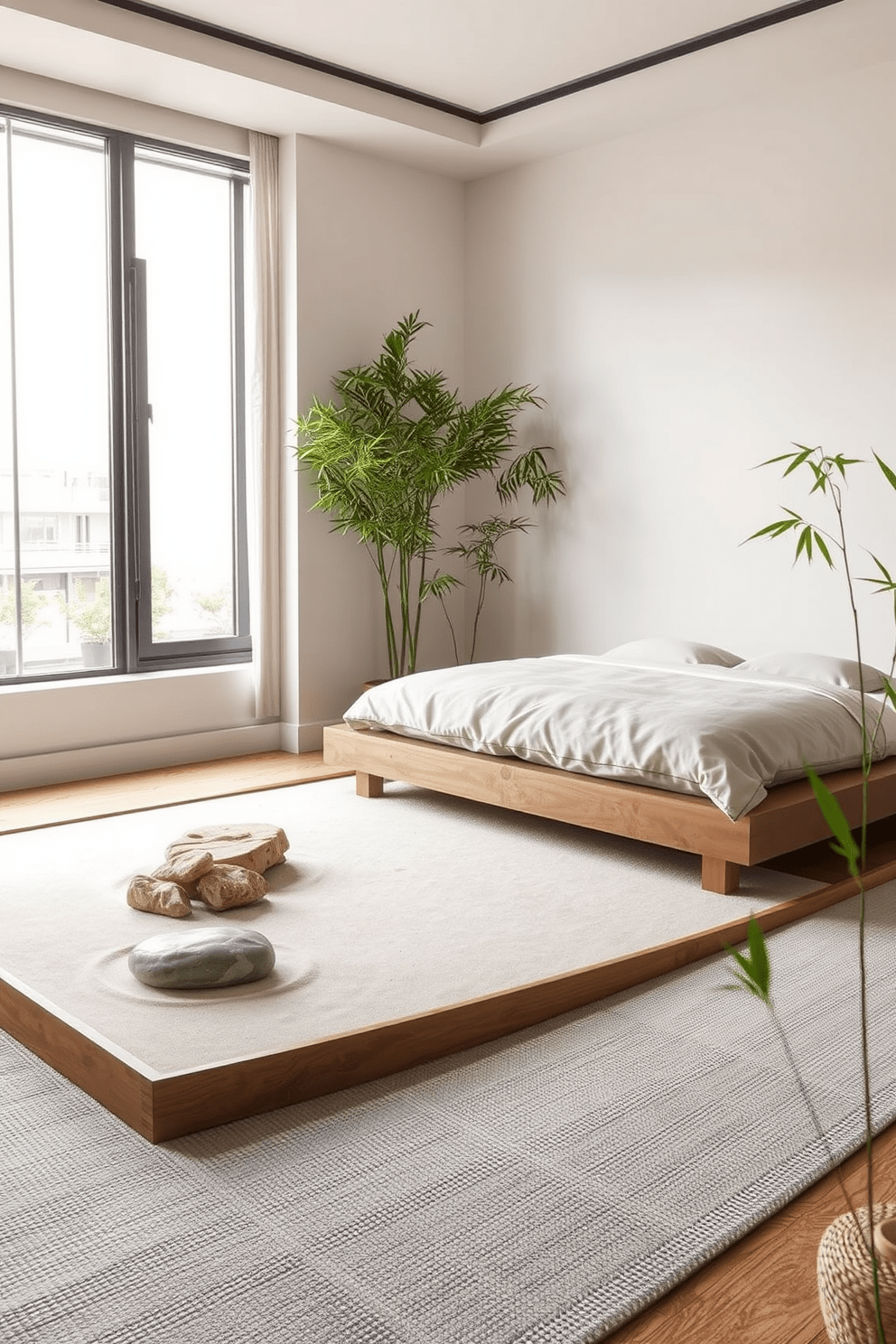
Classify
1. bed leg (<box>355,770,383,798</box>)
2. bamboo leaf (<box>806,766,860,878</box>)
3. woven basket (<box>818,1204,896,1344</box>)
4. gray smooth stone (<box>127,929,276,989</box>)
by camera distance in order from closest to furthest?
bamboo leaf (<box>806,766,860,878</box>) < woven basket (<box>818,1204,896,1344</box>) < gray smooth stone (<box>127,929,276,989</box>) < bed leg (<box>355,770,383,798</box>)

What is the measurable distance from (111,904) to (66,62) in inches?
121

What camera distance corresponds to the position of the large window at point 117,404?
14.7ft

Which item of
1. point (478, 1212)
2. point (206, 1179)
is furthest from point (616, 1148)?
point (206, 1179)

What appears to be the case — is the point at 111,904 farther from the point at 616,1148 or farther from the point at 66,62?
the point at 66,62

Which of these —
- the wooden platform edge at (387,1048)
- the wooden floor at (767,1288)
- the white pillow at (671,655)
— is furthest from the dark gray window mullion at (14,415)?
the wooden floor at (767,1288)

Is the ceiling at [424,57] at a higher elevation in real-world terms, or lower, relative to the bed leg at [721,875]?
higher

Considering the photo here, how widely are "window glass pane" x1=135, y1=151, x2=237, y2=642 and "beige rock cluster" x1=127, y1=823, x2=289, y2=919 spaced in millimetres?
2041

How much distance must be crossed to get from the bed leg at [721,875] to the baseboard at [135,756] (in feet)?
8.45

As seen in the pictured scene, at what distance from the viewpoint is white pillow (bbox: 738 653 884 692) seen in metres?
3.84

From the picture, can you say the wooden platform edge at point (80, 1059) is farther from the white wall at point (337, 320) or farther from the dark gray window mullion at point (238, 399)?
the dark gray window mullion at point (238, 399)

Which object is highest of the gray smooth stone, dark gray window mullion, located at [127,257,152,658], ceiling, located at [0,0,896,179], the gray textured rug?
ceiling, located at [0,0,896,179]

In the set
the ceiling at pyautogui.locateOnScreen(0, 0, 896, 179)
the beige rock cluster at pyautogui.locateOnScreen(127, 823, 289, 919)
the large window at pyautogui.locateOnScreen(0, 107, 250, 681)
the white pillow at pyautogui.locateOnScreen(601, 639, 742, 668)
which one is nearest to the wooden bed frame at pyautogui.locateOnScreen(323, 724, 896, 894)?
the beige rock cluster at pyautogui.locateOnScreen(127, 823, 289, 919)

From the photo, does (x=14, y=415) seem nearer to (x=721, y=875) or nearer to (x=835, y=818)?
(x=721, y=875)

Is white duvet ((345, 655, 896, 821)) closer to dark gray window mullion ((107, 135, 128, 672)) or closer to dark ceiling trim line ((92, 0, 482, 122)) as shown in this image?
dark gray window mullion ((107, 135, 128, 672))
